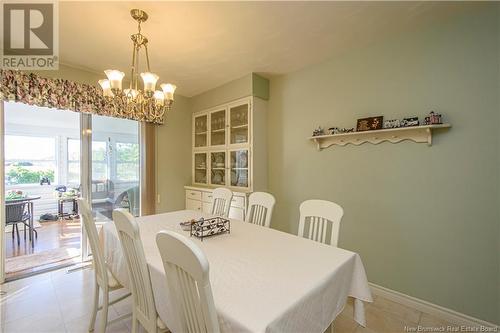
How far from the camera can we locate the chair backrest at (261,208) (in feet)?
6.73

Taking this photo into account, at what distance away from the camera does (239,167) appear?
123 inches

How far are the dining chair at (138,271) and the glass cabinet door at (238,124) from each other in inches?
79.5

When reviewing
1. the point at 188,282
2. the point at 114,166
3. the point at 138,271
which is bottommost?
the point at 138,271

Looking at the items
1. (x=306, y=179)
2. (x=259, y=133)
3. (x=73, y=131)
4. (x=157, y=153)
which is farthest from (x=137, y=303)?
(x=73, y=131)

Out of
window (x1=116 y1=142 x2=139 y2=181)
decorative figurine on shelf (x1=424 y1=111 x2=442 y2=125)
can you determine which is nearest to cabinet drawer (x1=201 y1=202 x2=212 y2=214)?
window (x1=116 y1=142 x2=139 y2=181)

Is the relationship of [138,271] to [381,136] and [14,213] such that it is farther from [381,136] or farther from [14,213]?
[14,213]

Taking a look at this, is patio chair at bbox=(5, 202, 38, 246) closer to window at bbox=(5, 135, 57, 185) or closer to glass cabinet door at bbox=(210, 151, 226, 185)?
window at bbox=(5, 135, 57, 185)

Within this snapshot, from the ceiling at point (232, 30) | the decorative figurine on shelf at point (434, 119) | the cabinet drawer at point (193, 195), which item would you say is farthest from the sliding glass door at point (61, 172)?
the decorative figurine on shelf at point (434, 119)

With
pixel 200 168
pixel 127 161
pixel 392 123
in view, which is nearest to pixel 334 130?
pixel 392 123

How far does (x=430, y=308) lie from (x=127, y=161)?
375 cm

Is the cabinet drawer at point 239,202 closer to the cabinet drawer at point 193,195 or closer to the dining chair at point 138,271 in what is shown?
the cabinet drawer at point 193,195

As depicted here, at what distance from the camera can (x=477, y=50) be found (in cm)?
171

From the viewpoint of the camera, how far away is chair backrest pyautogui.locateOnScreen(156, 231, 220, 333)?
2.41ft

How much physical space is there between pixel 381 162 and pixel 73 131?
6.18 metres
